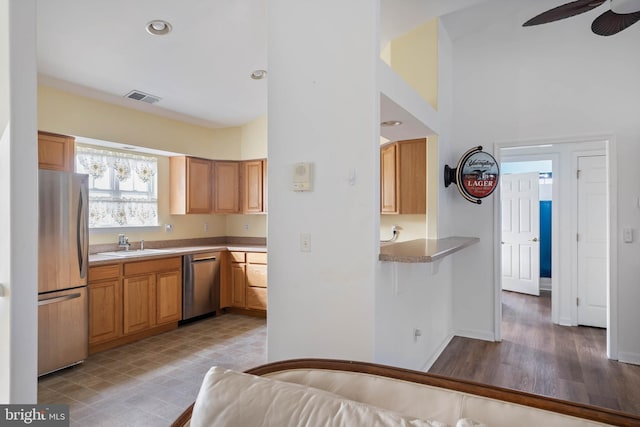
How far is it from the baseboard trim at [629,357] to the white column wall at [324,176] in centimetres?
288

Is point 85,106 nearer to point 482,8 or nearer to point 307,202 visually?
point 307,202

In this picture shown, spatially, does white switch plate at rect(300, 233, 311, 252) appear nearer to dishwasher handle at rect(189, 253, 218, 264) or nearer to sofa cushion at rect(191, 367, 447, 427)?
sofa cushion at rect(191, 367, 447, 427)

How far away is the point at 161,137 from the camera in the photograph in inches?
189

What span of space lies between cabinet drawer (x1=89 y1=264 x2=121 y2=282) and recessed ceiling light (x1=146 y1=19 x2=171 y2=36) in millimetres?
2241

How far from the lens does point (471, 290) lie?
4086 mm

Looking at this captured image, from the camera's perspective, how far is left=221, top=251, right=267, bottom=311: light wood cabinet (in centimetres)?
489

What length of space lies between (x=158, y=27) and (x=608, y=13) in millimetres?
3198

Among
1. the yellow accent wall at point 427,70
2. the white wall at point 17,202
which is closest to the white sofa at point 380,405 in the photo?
the white wall at point 17,202

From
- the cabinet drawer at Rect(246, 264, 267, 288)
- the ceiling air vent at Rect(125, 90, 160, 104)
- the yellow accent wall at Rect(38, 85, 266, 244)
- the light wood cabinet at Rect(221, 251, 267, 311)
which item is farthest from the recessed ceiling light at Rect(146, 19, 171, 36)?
the cabinet drawer at Rect(246, 264, 267, 288)

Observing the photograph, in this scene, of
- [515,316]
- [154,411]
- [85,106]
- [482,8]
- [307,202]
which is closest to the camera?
[307,202]

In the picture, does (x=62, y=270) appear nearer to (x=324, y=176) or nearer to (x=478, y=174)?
(x=324, y=176)

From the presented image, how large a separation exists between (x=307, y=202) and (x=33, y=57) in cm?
160

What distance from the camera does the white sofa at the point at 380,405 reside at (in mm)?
982

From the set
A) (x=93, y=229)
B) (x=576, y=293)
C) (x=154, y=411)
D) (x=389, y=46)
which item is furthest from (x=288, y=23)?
(x=576, y=293)
